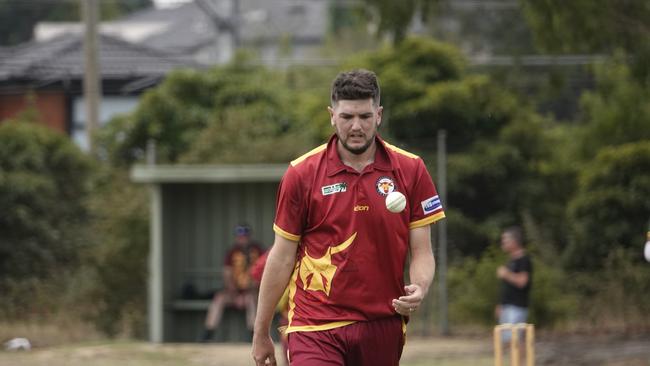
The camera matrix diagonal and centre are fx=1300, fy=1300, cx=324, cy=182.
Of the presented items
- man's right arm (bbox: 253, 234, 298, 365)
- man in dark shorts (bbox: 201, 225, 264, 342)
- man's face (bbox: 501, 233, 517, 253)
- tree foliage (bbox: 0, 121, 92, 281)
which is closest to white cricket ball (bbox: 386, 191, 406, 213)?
man's right arm (bbox: 253, 234, 298, 365)

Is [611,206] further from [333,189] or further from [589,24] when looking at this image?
[333,189]

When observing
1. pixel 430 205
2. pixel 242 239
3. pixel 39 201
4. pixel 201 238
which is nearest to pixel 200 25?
pixel 39 201

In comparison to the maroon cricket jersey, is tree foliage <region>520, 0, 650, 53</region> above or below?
above

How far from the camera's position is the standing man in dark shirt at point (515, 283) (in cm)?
1435

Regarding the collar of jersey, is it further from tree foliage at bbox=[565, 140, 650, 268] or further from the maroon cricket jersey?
tree foliage at bbox=[565, 140, 650, 268]

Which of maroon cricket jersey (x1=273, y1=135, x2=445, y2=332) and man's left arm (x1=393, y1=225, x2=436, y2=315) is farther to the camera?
man's left arm (x1=393, y1=225, x2=436, y2=315)

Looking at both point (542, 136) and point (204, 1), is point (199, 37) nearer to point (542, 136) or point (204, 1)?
point (204, 1)

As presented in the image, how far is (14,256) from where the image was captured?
19.9 metres

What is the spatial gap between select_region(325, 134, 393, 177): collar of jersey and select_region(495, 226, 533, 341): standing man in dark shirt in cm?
814

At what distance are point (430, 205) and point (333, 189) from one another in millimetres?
511

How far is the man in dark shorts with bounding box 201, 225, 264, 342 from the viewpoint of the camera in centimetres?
1794

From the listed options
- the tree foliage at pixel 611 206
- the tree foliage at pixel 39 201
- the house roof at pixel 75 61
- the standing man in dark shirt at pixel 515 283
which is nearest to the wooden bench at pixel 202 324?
the tree foliage at pixel 39 201

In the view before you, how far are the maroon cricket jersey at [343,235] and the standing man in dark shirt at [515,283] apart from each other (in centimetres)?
823

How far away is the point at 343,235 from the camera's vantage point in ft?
20.2
